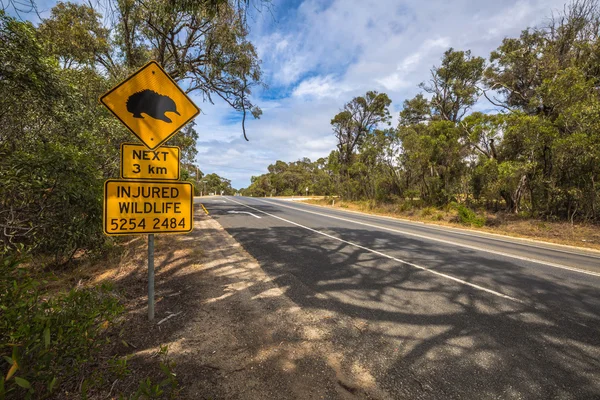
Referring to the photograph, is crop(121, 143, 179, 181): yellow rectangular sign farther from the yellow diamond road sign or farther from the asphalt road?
the asphalt road

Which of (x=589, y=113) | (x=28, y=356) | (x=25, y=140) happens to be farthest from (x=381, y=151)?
(x=28, y=356)

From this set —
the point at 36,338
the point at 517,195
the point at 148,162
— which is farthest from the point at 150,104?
the point at 517,195

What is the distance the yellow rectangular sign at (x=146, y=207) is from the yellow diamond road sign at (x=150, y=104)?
50 cm

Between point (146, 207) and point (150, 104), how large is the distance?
1.24m

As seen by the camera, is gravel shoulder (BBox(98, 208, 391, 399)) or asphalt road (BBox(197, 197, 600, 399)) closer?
Answer: gravel shoulder (BBox(98, 208, 391, 399))

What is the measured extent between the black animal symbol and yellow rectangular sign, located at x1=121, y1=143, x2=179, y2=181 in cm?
40

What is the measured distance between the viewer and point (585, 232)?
1013cm

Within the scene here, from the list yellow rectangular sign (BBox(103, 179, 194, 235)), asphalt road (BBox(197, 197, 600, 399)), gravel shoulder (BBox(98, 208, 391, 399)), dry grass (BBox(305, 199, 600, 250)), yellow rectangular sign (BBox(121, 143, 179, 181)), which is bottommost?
gravel shoulder (BBox(98, 208, 391, 399))

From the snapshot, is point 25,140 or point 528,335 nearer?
point 528,335

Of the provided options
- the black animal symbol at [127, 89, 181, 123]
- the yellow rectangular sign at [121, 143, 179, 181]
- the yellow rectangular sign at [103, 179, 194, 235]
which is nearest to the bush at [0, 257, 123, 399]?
the yellow rectangular sign at [103, 179, 194, 235]

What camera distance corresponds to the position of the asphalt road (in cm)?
214

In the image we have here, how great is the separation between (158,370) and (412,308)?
2956 millimetres

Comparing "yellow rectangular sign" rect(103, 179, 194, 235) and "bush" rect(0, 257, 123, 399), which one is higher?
"yellow rectangular sign" rect(103, 179, 194, 235)

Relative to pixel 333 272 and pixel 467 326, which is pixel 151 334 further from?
pixel 467 326
